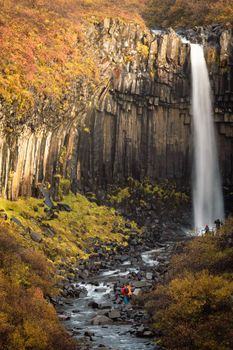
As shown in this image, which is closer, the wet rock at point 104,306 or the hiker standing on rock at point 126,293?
the wet rock at point 104,306

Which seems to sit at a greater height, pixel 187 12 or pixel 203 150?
pixel 187 12

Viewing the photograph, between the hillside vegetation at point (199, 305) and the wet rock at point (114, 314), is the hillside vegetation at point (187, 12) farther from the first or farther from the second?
the wet rock at point (114, 314)

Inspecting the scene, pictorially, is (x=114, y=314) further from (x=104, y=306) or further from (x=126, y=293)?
(x=126, y=293)

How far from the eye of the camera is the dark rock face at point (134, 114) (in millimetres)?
44500

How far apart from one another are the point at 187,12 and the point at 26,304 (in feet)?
196

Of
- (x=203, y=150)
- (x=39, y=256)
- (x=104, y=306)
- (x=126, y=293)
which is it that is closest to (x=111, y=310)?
(x=104, y=306)

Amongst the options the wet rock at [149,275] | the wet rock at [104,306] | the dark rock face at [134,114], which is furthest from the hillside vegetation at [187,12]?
the wet rock at [104,306]

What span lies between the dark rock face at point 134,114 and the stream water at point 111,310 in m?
14.5

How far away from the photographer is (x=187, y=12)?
6725cm

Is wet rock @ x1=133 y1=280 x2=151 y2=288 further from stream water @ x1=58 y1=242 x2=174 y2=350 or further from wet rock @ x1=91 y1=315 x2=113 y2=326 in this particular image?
wet rock @ x1=91 y1=315 x2=113 y2=326

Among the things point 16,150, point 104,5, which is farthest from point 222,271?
point 104,5

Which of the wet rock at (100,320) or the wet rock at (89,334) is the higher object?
the wet rock at (89,334)

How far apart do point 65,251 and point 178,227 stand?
19.4 m

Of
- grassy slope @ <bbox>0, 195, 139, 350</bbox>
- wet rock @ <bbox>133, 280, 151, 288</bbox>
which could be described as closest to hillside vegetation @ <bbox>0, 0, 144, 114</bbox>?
grassy slope @ <bbox>0, 195, 139, 350</bbox>
